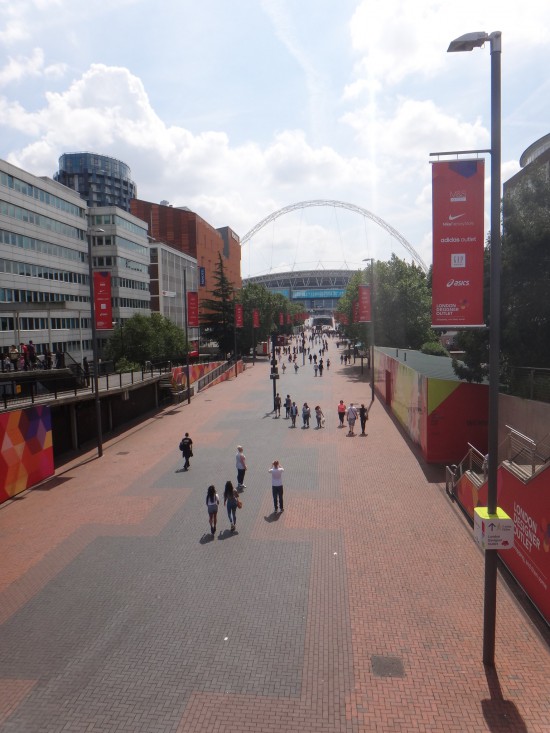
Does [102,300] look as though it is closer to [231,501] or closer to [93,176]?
[231,501]

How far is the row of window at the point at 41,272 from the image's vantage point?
44.9 m

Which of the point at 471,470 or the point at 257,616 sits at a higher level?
the point at 471,470

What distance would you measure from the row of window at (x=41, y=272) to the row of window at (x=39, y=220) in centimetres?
378

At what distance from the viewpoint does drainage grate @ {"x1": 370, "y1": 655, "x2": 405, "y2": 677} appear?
7.88 meters

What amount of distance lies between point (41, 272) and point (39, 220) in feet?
15.7

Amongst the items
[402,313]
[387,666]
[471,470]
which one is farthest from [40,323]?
[387,666]

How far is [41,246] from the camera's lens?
50625mm

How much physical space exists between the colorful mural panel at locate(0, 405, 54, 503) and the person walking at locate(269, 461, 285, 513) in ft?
26.8

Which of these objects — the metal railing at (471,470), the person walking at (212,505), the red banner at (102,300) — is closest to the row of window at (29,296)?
the red banner at (102,300)

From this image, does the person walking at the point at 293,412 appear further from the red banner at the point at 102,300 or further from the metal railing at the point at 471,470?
the metal railing at the point at 471,470

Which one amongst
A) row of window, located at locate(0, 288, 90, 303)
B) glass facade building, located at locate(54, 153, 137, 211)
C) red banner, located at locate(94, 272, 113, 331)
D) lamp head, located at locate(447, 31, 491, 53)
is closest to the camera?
lamp head, located at locate(447, 31, 491, 53)

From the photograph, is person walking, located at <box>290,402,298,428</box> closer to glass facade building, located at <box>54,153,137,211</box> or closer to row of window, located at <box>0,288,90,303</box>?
row of window, located at <box>0,288,90,303</box>

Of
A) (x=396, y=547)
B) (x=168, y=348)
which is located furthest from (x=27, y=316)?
(x=396, y=547)

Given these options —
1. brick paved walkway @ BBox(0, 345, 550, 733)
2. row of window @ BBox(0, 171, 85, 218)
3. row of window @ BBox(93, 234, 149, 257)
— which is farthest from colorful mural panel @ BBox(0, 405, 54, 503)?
row of window @ BBox(93, 234, 149, 257)
